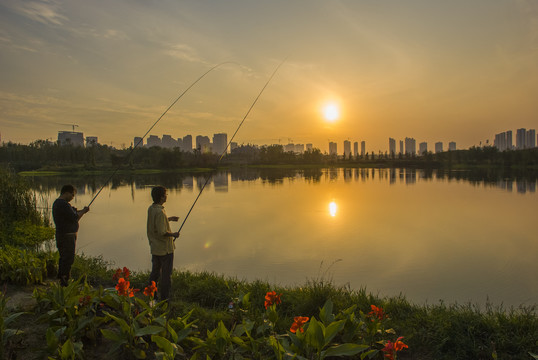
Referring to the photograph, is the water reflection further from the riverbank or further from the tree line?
the tree line

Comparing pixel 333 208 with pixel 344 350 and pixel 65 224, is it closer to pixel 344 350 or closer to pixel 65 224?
pixel 65 224

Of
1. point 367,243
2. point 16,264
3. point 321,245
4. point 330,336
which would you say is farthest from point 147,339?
point 367,243

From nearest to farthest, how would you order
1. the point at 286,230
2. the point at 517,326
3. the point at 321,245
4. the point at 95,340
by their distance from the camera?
the point at 95,340, the point at 517,326, the point at 321,245, the point at 286,230

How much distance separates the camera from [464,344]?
11.8 ft

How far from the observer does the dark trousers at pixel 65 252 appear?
4.90 meters

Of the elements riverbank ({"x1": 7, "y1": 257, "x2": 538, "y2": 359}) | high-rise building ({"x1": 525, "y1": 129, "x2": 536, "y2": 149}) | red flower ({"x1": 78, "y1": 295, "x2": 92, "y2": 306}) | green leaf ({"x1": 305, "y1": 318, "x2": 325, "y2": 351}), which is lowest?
riverbank ({"x1": 7, "y1": 257, "x2": 538, "y2": 359})

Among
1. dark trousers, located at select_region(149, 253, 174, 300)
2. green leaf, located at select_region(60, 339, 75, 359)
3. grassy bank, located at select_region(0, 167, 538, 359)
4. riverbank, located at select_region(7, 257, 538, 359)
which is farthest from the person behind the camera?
dark trousers, located at select_region(149, 253, 174, 300)

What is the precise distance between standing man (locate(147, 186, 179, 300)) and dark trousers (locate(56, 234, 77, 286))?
1369 millimetres

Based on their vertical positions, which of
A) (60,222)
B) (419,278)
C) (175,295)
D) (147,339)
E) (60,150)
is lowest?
(419,278)

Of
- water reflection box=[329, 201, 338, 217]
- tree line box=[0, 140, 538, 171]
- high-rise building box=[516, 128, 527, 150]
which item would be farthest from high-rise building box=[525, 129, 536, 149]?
water reflection box=[329, 201, 338, 217]

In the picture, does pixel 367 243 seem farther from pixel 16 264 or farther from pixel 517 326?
pixel 16 264

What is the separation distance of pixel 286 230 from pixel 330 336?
10112 mm

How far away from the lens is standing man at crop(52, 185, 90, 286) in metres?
4.73

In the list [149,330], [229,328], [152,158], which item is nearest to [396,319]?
[229,328]
